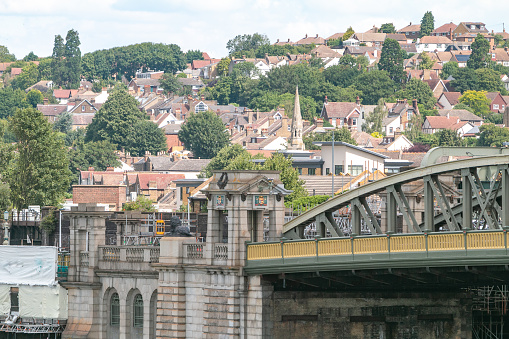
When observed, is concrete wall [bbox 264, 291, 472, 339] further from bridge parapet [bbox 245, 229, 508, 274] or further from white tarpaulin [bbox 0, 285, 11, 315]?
white tarpaulin [bbox 0, 285, 11, 315]

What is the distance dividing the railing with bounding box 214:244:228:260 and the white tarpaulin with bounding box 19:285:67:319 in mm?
12345

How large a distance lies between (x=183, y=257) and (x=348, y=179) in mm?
72334

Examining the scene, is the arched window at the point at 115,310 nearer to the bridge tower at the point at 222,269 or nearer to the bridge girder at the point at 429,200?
the bridge tower at the point at 222,269

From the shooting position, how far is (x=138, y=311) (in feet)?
237

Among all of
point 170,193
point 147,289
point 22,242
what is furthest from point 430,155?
point 170,193

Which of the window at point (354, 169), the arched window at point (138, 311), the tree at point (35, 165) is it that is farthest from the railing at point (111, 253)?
the window at point (354, 169)

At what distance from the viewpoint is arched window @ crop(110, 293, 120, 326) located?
73500 mm

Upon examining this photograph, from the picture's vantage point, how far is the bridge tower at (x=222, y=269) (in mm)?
65500

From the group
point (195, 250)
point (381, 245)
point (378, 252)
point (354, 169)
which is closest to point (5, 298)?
point (195, 250)

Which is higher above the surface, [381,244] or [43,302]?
[381,244]

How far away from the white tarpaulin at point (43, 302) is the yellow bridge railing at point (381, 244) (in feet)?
46.8

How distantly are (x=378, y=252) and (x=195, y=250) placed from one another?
11.0 m

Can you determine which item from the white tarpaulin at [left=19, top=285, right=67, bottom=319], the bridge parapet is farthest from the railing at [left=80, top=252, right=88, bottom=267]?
the bridge parapet

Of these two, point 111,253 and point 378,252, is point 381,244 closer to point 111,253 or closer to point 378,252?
point 378,252
